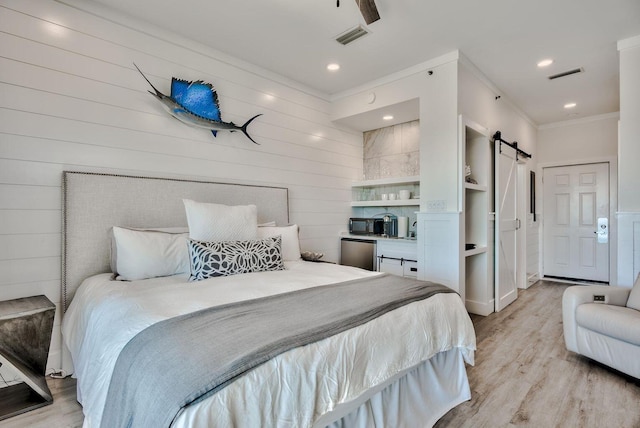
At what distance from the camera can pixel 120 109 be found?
2.62m

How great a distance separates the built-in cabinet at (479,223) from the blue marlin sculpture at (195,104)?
2725 mm

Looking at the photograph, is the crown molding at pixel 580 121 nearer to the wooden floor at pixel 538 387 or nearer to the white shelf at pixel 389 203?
the white shelf at pixel 389 203

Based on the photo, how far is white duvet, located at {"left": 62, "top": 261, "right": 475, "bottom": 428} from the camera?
99 cm

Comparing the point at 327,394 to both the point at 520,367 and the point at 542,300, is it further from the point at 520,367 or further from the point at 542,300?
the point at 542,300

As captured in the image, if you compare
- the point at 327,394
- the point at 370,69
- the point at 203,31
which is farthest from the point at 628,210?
the point at 203,31

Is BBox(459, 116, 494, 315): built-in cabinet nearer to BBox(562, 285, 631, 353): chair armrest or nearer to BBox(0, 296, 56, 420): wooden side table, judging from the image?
BBox(562, 285, 631, 353): chair armrest

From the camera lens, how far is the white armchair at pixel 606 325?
7.18ft

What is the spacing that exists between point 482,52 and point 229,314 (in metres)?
3.42

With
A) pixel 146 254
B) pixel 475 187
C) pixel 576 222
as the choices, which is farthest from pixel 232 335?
pixel 576 222

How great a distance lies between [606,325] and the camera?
2.30m

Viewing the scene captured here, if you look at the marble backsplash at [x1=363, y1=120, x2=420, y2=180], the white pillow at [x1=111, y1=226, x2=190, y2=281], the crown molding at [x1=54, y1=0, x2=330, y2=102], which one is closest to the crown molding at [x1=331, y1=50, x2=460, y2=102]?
the crown molding at [x1=54, y1=0, x2=330, y2=102]

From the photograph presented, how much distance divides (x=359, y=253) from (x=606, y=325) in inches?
99.3

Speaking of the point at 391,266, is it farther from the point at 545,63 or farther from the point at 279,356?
the point at 279,356

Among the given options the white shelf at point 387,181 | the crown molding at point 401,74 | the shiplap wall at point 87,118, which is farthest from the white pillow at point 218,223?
the crown molding at point 401,74
